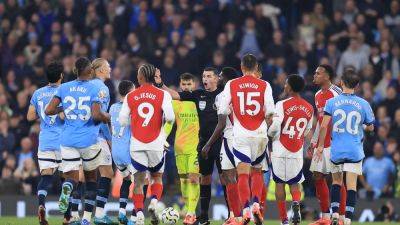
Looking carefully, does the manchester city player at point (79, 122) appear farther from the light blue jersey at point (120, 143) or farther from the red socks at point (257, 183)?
the red socks at point (257, 183)

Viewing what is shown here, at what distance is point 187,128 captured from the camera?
2155 centimetres

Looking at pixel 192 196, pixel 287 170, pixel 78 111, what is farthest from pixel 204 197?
pixel 78 111

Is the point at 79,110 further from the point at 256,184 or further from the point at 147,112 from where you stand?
the point at 256,184

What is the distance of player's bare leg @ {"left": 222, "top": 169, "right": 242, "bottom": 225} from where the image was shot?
1961 centimetres

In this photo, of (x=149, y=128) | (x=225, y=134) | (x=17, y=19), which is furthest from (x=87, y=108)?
(x=17, y=19)

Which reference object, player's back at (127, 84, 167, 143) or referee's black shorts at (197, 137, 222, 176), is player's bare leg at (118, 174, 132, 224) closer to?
referee's black shorts at (197, 137, 222, 176)

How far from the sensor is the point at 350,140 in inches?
784

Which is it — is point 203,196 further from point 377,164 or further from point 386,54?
point 386,54

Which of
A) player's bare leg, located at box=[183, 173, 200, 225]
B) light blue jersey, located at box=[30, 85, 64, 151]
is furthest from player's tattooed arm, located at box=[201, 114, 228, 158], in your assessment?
light blue jersey, located at box=[30, 85, 64, 151]

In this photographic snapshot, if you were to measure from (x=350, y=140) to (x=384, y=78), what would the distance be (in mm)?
9627

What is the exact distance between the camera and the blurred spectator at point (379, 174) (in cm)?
2678

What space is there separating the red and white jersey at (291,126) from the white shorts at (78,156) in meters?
2.76

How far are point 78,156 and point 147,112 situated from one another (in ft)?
3.98

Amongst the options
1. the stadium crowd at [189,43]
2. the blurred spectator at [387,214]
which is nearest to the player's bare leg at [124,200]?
the stadium crowd at [189,43]
